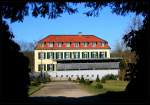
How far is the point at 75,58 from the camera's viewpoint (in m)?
69.9

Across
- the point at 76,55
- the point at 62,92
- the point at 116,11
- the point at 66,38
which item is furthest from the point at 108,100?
the point at 76,55

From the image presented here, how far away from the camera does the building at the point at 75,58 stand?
61.1 m

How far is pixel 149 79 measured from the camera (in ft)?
39.8

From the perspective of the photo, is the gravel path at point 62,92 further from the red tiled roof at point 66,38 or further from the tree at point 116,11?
the tree at point 116,11

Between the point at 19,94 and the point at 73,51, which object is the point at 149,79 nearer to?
the point at 19,94

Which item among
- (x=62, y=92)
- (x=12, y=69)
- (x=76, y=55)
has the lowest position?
(x=62, y=92)

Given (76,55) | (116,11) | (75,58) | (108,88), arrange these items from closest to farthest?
(116,11) < (108,88) < (75,58) < (76,55)

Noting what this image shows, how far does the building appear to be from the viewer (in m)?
61.1

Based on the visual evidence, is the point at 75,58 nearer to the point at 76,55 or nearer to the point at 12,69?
the point at 76,55

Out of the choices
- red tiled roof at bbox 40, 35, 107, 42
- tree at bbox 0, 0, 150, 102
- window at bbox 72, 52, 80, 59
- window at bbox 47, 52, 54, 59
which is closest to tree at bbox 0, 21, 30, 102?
tree at bbox 0, 0, 150, 102

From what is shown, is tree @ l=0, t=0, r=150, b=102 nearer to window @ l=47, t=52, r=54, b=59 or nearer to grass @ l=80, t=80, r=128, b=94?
grass @ l=80, t=80, r=128, b=94

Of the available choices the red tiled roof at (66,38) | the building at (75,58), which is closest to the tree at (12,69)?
the red tiled roof at (66,38)

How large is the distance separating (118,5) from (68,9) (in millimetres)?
1547

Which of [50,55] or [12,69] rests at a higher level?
[50,55]
